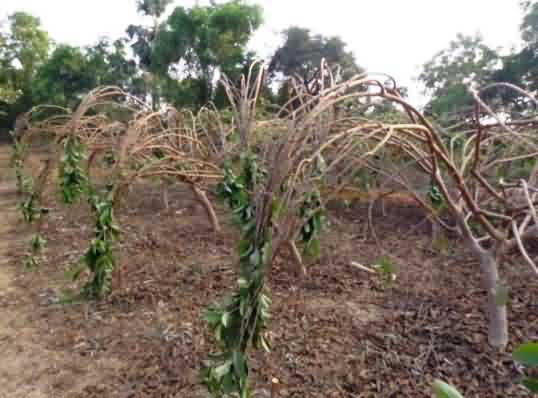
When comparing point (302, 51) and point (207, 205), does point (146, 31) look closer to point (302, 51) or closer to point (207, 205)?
point (302, 51)

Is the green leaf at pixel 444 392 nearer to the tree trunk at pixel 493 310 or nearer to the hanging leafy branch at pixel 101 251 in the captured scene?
the tree trunk at pixel 493 310

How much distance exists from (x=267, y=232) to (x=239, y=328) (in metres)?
0.41

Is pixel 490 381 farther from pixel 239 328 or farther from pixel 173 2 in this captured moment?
pixel 173 2

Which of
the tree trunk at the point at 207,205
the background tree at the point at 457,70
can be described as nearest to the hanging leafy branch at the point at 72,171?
the tree trunk at the point at 207,205

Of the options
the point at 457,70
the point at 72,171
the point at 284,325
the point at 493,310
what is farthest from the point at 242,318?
the point at 457,70

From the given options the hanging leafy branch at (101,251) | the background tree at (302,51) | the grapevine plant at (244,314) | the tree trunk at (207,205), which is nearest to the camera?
the grapevine plant at (244,314)

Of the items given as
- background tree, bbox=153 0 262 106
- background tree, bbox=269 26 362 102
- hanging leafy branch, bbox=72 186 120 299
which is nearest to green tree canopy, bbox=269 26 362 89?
background tree, bbox=269 26 362 102

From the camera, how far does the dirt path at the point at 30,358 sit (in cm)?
181

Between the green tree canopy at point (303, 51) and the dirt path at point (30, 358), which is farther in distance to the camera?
the green tree canopy at point (303, 51)

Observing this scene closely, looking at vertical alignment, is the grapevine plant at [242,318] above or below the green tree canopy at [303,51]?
below

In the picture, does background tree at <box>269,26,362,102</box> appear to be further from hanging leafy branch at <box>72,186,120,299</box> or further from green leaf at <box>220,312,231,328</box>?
green leaf at <box>220,312,231,328</box>

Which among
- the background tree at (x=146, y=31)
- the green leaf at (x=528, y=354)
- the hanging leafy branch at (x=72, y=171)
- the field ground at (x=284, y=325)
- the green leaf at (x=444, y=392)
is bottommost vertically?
the field ground at (x=284, y=325)

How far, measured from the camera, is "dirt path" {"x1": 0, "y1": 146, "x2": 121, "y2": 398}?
5.92 feet

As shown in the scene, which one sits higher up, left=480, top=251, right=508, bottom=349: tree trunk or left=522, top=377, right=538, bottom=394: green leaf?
left=522, top=377, right=538, bottom=394: green leaf
